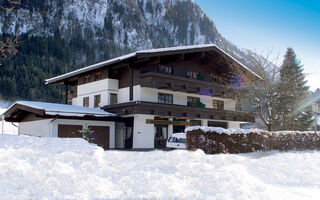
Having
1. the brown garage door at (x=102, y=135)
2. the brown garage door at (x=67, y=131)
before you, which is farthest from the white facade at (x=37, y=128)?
the brown garage door at (x=102, y=135)

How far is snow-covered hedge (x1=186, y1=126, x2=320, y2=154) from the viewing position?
17141 mm

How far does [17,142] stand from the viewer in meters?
10.1

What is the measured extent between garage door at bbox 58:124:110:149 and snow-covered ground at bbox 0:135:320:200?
15.8 metres

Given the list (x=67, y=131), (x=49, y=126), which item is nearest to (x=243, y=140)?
(x=67, y=131)

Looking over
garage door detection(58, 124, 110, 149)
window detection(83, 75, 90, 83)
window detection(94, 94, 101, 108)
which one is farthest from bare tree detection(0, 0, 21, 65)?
window detection(83, 75, 90, 83)

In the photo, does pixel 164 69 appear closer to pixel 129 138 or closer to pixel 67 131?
pixel 129 138

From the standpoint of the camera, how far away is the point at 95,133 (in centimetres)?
2800

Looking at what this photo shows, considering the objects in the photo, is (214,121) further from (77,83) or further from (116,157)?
(116,157)

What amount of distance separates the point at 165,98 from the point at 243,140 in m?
13.2

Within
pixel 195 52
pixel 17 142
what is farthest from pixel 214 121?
pixel 17 142

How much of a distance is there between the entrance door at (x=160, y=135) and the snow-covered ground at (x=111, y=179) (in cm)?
1895

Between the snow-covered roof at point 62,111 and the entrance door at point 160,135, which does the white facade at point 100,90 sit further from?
the entrance door at point 160,135

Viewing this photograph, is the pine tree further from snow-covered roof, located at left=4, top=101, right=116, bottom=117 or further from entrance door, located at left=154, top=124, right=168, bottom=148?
snow-covered roof, located at left=4, top=101, right=116, bottom=117

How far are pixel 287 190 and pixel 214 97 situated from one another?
28252 millimetres
